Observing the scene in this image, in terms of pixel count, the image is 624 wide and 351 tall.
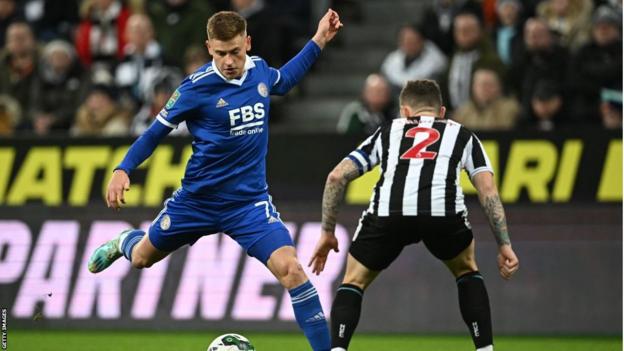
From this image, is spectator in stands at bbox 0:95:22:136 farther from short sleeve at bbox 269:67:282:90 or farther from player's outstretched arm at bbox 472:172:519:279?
player's outstretched arm at bbox 472:172:519:279

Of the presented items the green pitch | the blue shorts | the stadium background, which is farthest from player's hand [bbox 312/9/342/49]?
the stadium background

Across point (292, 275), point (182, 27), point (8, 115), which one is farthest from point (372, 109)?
point (292, 275)

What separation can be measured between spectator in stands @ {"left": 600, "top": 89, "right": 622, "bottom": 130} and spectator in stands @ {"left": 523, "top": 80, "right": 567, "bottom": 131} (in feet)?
1.37

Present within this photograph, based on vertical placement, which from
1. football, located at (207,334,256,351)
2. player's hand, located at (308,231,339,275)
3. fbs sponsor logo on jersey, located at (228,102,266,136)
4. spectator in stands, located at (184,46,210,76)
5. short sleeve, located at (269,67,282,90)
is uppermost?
short sleeve, located at (269,67,282,90)

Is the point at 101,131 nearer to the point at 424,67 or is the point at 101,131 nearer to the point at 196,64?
the point at 196,64

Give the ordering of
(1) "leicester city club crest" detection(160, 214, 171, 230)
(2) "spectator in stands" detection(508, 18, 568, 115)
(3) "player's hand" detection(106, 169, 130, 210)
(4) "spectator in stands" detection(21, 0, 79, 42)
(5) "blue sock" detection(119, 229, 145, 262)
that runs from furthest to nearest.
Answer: (4) "spectator in stands" detection(21, 0, 79, 42)
(2) "spectator in stands" detection(508, 18, 568, 115)
(5) "blue sock" detection(119, 229, 145, 262)
(1) "leicester city club crest" detection(160, 214, 171, 230)
(3) "player's hand" detection(106, 169, 130, 210)

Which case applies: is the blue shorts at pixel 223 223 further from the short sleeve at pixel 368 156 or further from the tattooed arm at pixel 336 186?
the short sleeve at pixel 368 156

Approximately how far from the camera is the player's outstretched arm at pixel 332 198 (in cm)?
854

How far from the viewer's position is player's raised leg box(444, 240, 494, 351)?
335 inches

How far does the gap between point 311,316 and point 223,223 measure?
861 millimetres

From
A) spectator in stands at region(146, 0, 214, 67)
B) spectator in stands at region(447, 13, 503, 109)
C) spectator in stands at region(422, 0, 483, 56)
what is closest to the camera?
spectator in stands at region(447, 13, 503, 109)

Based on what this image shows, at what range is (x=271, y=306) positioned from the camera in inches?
480

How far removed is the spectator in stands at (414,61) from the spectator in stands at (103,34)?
3.50 m

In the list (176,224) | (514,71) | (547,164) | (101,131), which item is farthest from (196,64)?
(176,224)
